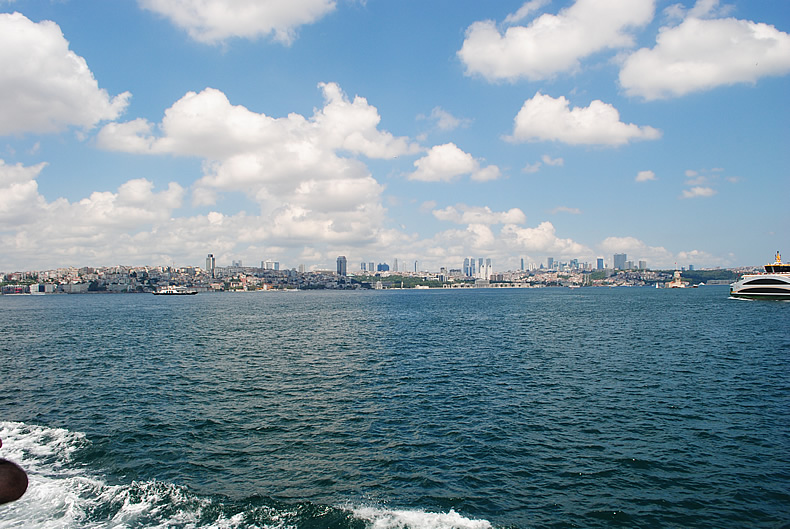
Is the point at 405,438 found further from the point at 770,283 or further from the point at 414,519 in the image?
the point at 770,283

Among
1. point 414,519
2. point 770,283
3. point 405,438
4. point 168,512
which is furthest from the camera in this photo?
point 770,283

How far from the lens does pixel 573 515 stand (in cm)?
1698

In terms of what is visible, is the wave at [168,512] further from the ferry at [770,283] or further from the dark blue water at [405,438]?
the ferry at [770,283]

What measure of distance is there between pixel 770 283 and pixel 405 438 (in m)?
133

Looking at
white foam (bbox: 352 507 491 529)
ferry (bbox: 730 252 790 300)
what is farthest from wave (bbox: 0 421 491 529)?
ferry (bbox: 730 252 790 300)

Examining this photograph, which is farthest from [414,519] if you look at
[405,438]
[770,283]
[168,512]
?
[770,283]

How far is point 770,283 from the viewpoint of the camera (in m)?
120

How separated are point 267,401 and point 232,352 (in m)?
22.4

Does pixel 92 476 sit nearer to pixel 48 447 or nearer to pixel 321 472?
pixel 48 447

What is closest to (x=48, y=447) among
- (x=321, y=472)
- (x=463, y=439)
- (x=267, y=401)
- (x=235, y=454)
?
(x=235, y=454)

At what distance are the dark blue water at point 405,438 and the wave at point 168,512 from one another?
3.1 inches

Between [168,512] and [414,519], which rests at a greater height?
[168,512]

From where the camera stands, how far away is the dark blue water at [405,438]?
17438mm

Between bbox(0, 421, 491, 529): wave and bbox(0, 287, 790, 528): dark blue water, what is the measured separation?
0.08 m
